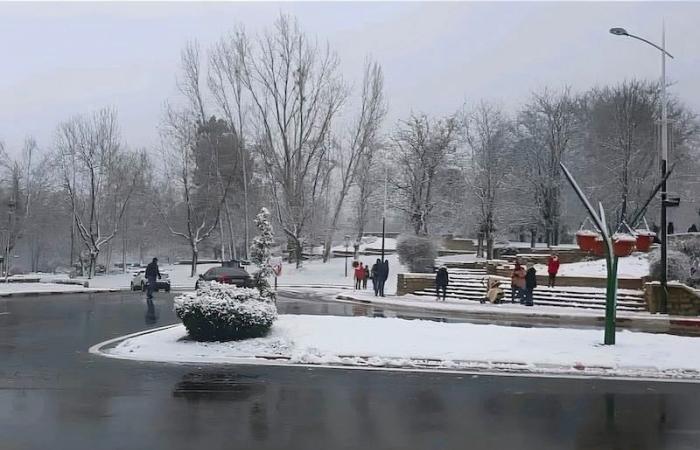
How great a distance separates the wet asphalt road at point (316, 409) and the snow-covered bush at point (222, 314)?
1.87 metres

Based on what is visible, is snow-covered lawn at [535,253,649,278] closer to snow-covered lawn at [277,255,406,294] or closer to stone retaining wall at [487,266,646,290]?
stone retaining wall at [487,266,646,290]

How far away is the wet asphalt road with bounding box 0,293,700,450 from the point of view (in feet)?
25.4

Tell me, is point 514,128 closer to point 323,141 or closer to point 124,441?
point 323,141

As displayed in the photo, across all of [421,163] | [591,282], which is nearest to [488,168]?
[421,163]

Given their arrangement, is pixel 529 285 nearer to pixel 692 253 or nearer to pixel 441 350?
pixel 692 253

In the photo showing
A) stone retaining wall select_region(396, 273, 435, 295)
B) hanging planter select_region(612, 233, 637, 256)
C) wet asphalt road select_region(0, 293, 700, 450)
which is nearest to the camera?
wet asphalt road select_region(0, 293, 700, 450)

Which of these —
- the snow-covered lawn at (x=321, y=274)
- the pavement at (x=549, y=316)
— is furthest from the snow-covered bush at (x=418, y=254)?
the pavement at (x=549, y=316)

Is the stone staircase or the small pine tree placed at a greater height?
the small pine tree

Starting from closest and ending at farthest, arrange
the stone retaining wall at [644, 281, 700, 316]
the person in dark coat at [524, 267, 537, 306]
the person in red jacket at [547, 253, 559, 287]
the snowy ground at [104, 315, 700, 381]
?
the snowy ground at [104, 315, 700, 381], the stone retaining wall at [644, 281, 700, 316], the person in dark coat at [524, 267, 537, 306], the person in red jacket at [547, 253, 559, 287]

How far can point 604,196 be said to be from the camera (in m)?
53.2

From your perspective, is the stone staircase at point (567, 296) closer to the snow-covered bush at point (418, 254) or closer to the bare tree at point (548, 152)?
the snow-covered bush at point (418, 254)

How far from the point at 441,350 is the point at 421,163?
41.6 meters

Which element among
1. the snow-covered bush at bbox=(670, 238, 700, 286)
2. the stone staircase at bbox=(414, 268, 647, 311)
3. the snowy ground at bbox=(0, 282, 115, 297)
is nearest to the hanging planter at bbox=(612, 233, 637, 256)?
the stone staircase at bbox=(414, 268, 647, 311)

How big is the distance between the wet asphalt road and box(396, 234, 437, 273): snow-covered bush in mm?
30446
